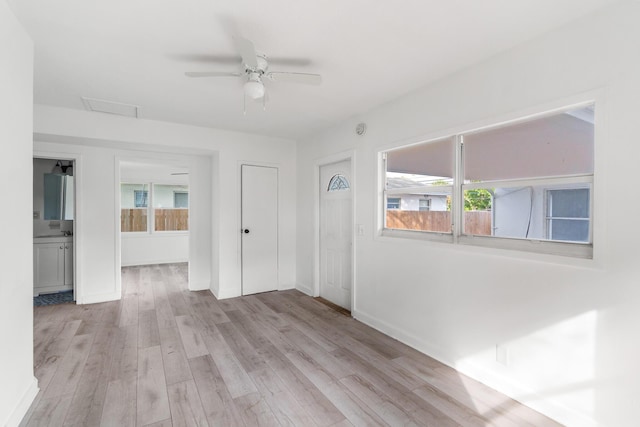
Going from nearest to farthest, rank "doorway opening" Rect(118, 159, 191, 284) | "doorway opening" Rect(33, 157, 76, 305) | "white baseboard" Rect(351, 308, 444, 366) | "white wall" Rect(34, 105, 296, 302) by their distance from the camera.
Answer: "white baseboard" Rect(351, 308, 444, 366) → "white wall" Rect(34, 105, 296, 302) → "doorway opening" Rect(33, 157, 76, 305) → "doorway opening" Rect(118, 159, 191, 284)

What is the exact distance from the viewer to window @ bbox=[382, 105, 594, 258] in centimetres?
195

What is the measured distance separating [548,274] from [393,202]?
5.36 ft

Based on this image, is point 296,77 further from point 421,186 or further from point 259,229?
point 259,229

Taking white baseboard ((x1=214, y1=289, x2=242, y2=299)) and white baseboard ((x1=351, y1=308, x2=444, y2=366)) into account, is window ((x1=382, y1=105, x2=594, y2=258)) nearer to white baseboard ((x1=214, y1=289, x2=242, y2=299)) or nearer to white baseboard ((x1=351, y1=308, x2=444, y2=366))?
white baseboard ((x1=351, y1=308, x2=444, y2=366))

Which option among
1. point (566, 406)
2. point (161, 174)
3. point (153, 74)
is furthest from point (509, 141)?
point (161, 174)

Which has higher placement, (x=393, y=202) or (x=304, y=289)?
(x=393, y=202)

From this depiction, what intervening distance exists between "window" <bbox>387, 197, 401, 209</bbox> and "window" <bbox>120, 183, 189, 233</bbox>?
602cm

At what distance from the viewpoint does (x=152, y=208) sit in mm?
7355

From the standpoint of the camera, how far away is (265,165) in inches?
191

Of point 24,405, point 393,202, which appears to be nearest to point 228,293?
point 24,405

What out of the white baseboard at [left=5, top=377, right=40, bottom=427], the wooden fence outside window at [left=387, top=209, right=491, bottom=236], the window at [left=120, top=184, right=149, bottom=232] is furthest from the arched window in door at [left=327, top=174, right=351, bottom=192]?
the window at [left=120, top=184, right=149, bottom=232]

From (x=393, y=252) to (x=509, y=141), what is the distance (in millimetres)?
1478

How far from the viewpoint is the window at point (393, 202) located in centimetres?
331

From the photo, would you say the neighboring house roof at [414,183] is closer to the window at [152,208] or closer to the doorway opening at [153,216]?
the doorway opening at [153,216]
